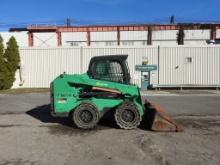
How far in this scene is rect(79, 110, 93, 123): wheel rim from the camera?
1126 cm

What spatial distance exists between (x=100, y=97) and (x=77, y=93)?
28.3 inches

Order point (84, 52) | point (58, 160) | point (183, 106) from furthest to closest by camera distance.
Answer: point (84, 52)
point (183, 106)
point (58, 160)

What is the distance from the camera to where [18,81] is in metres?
30.8

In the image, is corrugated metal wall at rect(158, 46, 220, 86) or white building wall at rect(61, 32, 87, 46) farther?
white building wall at rect(61, 32, 87, 46)

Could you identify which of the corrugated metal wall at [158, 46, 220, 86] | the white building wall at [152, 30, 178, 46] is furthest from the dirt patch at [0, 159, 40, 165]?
the white building wall at [152, 30, 178, 46]

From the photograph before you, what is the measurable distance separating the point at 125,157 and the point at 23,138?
327 cm

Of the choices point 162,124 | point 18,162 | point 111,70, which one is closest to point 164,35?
point 111,70

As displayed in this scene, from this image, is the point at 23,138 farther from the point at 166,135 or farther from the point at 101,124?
the point at 166,135

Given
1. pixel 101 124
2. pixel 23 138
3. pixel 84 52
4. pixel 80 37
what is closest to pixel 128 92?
pixel 101 124

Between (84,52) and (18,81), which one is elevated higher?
(84,52)

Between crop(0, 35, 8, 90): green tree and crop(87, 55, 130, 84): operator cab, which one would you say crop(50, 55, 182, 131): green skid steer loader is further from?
crop(0, 35, 8, 90): green tree

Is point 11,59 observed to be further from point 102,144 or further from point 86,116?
point 102,144

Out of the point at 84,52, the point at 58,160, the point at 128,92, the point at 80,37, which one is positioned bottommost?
the point at 58,160

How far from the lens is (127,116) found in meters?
11.1
